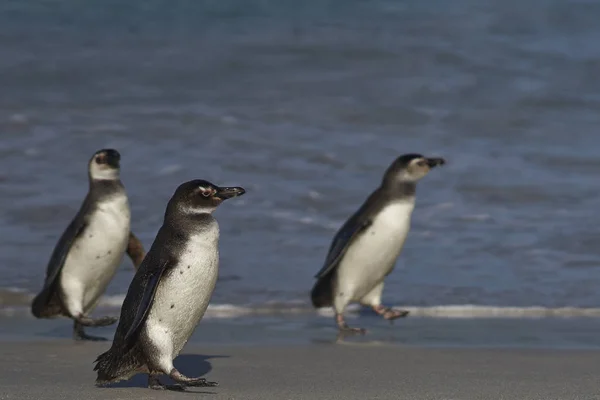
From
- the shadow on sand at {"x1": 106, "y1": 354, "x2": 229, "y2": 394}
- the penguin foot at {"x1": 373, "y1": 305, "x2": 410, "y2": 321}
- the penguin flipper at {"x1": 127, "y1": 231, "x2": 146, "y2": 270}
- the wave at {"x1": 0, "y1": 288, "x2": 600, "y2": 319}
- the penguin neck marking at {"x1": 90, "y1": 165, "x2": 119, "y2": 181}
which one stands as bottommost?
the wave at {"x1": 0, "y1": 288, "x2": 600, "y2": 319}

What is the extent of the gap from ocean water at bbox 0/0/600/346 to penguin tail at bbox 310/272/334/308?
0.14m

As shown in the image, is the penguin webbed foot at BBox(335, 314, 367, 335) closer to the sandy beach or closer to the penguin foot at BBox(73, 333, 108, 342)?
the sandy beach

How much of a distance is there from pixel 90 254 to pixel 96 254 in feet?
0.10

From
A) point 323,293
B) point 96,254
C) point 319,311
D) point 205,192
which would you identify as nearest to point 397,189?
point 323,293

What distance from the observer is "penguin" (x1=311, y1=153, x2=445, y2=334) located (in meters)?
6.95

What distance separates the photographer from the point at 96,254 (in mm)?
6281

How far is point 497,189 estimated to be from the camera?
1037 centimetres

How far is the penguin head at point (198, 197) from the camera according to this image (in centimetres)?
434

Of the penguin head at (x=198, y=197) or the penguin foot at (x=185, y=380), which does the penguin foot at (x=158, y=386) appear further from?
the penguin head at (x=198, y=197)

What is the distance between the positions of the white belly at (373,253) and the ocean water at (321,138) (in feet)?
0.83

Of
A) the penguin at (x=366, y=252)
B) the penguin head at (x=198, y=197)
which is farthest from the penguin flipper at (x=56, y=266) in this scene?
the penguin head at (x=198, y=197)

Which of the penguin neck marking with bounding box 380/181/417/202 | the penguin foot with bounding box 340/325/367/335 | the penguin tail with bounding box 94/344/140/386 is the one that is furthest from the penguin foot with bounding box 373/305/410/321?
the penguin tail with bounding box 94/344/140/386

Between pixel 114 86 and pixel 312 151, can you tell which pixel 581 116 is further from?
pixel 114 86

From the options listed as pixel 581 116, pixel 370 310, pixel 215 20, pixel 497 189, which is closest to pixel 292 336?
pixel 370 310
